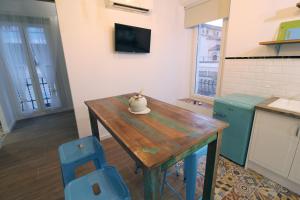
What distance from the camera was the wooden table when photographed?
2.44 ft

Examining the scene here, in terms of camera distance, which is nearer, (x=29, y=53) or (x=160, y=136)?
(x=160, y=136)

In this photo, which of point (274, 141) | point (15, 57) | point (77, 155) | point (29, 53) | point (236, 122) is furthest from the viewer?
point (29, 53)

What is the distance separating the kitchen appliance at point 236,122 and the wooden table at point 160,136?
84 cm

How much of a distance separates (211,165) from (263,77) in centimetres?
156

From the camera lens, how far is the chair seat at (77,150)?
3.99 feet

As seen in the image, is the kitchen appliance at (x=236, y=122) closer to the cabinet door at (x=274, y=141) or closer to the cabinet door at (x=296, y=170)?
the cabinet door at (x=274, y=141)

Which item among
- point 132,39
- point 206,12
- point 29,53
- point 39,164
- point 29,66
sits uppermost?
point 206,12

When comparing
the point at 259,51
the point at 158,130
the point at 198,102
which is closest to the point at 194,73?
the point at 198,102

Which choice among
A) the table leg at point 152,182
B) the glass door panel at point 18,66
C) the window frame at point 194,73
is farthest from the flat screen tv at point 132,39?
the glass door panel at point 18,66

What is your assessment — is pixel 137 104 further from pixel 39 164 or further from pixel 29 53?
pixel 29 53

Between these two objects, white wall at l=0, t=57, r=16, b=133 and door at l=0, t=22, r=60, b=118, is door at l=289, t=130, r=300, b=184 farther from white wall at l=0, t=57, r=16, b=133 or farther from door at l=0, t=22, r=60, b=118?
door at l=0, t=22, r=60, b=118

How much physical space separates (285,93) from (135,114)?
6.16 feet

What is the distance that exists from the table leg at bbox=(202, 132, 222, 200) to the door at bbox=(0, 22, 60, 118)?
414 cm

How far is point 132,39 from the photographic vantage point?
8.22 ft
